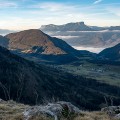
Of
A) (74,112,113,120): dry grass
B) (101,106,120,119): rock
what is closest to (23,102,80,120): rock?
(74,112,113,120): dry grass

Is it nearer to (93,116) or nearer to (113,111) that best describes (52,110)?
(93,116)

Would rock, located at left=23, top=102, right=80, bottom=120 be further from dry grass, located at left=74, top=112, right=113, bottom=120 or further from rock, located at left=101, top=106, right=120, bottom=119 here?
rock, located at left=101, top=106, right=120, bottom=119

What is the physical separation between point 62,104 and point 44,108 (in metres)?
2.54

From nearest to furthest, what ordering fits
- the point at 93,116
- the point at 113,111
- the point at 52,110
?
the point at 52,110, the point at 93,116, the point at 113,111

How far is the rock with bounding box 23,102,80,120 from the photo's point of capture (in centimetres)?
2921

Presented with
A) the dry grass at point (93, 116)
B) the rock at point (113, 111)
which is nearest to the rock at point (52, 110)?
the dry grass at point (93, 116)

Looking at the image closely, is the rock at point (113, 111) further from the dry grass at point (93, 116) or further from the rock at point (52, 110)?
the rock at point (52, 110)

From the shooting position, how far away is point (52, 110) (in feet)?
99.5

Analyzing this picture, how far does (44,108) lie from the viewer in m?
30.4

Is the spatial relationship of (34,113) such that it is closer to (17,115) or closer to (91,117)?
(17,115)

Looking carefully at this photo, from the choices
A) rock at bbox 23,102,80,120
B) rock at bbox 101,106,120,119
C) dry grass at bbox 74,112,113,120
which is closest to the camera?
rock at bbox 23,102,80,120

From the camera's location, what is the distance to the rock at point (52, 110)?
95.8 feet

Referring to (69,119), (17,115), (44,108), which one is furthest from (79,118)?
(17,115)

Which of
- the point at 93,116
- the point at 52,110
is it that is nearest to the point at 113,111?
the point at 93,116
